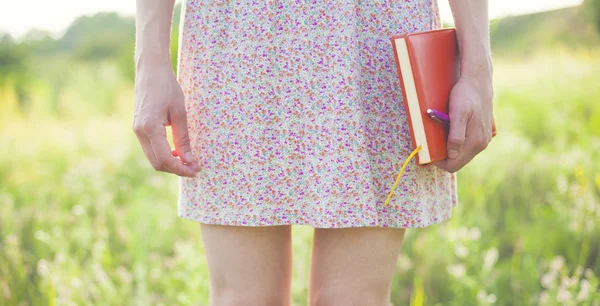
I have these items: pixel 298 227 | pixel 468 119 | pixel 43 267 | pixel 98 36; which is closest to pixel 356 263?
pixel 468 119

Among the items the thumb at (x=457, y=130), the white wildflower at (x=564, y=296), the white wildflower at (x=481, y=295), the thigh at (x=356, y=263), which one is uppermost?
the thumb at (x=457, y=130)

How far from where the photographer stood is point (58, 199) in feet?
10.5

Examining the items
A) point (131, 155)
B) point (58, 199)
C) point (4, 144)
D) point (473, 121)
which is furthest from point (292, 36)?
point (4, 144)

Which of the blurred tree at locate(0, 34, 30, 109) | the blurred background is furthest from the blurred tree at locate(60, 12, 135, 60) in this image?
the blurred background

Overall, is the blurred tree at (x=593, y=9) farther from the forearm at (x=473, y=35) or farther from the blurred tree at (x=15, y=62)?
the forearm at (x=473, y=35)

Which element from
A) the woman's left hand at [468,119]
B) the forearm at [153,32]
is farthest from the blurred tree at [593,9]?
the forearm at [153,32]

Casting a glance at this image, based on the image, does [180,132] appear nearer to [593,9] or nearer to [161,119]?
[161,119]

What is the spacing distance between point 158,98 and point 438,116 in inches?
19.4

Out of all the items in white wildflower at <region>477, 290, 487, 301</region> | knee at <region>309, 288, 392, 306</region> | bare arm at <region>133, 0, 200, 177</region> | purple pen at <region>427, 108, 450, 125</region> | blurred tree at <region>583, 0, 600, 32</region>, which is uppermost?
bare arm at <region>133, 0, 200, 177</region>

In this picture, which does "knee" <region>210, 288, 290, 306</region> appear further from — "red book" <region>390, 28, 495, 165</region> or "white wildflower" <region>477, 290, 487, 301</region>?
"white wildflower" <region>477, 290, 487, 301</region>

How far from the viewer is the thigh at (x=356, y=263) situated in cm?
110

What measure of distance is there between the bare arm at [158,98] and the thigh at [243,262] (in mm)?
151

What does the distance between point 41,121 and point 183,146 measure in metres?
4.21

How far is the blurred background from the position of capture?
2.21 m
